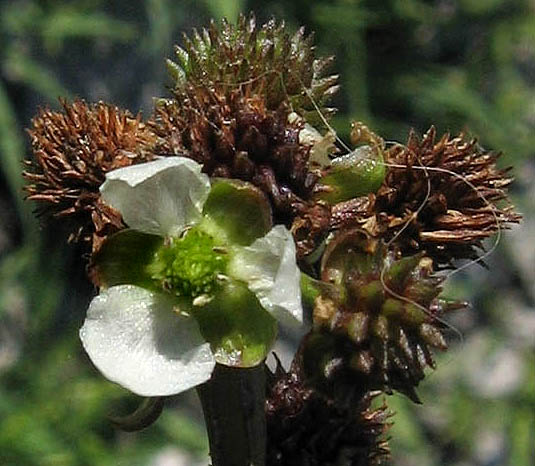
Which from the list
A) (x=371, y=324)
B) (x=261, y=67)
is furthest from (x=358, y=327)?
(x=261, y=67)

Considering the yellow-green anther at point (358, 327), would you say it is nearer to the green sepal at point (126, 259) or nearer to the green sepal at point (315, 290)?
the green sepal at point (315, 290)

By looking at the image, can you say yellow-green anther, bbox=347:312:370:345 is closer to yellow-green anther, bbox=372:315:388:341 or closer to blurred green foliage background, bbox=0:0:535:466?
yellow-green anther, bbox=372:315:388:341

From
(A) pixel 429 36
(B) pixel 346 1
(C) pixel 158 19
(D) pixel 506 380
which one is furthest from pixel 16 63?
(D) pixel 506 380

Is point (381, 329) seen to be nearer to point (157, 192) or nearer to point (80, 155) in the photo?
point (157, 192)

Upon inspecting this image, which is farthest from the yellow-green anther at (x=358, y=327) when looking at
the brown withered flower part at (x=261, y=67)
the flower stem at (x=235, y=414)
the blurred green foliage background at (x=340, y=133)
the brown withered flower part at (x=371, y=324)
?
the blurred green foliage background at (x=340, y=133)

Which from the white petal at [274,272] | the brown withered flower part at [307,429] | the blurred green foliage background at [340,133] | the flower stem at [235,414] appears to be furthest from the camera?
the blurred green foliage background at [340,133]

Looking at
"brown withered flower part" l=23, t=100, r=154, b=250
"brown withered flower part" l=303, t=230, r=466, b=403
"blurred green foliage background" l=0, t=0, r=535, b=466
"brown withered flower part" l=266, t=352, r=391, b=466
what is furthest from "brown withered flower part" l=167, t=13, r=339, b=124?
"blurred green foliage background" l=0, t=0, r=535, b=466
